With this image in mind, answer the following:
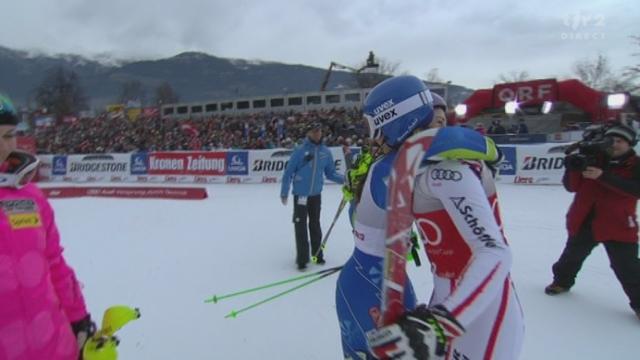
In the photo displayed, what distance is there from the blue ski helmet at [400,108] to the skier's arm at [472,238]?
0.27 m

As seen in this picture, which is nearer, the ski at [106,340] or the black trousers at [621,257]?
the ski at [106,340]

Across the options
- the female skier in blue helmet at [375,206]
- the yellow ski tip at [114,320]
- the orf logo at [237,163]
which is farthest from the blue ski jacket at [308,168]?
the orf logo at [237,163]

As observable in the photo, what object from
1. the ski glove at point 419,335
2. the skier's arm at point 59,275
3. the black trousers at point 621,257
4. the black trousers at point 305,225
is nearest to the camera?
the ski glove at point 419,335

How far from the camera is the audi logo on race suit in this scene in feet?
5.16

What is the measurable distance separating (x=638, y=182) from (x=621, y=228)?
45 cm

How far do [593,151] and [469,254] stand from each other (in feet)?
9.95

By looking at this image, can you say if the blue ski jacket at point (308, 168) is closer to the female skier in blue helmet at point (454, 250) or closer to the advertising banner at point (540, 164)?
the female skier in blue helmet at point (454, 250)

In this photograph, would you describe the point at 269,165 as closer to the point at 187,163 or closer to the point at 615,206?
the point at 187,163

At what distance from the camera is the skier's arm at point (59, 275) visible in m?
1.91

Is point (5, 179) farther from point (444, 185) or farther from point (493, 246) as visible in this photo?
point (493, 246)

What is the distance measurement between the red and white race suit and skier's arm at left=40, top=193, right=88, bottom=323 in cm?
153

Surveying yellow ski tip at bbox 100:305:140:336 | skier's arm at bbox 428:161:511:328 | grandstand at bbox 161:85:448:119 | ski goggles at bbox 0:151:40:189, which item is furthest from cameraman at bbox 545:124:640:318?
grandstand at bbox 161:85:448:119

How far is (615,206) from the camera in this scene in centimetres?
417

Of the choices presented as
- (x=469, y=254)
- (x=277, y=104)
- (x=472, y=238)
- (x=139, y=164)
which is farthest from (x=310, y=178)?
(x=277, y=104)
